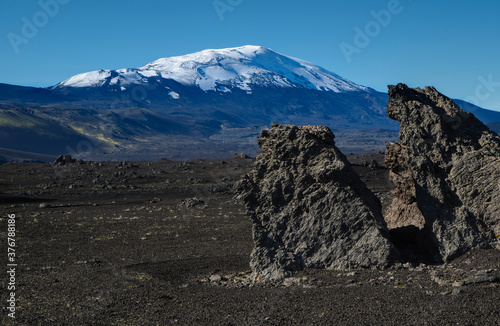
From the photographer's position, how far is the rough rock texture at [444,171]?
13.2 m

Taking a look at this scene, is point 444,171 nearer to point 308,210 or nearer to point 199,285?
point 308,210

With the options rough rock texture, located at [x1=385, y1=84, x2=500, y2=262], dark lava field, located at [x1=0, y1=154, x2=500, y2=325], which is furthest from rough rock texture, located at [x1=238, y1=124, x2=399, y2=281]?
rough rock texture, located at [x1=385, y1=84, x2=500, y2=262]

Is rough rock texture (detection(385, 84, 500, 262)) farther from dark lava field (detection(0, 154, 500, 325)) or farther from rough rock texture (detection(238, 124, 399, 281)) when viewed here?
rough rock texture (detection(238, 124, 399, 281))

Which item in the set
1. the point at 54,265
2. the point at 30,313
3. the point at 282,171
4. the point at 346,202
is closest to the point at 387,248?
the point at 346,202

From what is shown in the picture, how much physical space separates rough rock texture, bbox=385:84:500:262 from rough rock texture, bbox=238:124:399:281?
1.31 m

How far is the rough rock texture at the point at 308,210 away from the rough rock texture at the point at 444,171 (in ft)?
4.31

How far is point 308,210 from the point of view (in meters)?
13.6

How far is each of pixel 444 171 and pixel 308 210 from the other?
3714 mm

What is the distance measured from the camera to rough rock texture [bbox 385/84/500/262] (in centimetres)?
1322

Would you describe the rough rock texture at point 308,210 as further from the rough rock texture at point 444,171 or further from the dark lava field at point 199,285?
the rough rock texture at point 444,171

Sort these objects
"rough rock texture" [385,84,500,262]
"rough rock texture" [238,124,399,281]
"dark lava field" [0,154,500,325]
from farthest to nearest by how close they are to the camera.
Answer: "rough rock texture" [385,84,500,262] < "rough rock texture" [238,124,399,281] < "dark lava field" [0,154,500,325]

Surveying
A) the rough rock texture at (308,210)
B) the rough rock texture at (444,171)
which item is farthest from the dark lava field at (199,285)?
the rough rock texture at (444,171)

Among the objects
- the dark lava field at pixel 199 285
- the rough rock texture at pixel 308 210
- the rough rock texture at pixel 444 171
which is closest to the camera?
the dark lava field at pixel 199 285

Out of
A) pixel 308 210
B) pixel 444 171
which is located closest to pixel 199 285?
pixel 308 210
